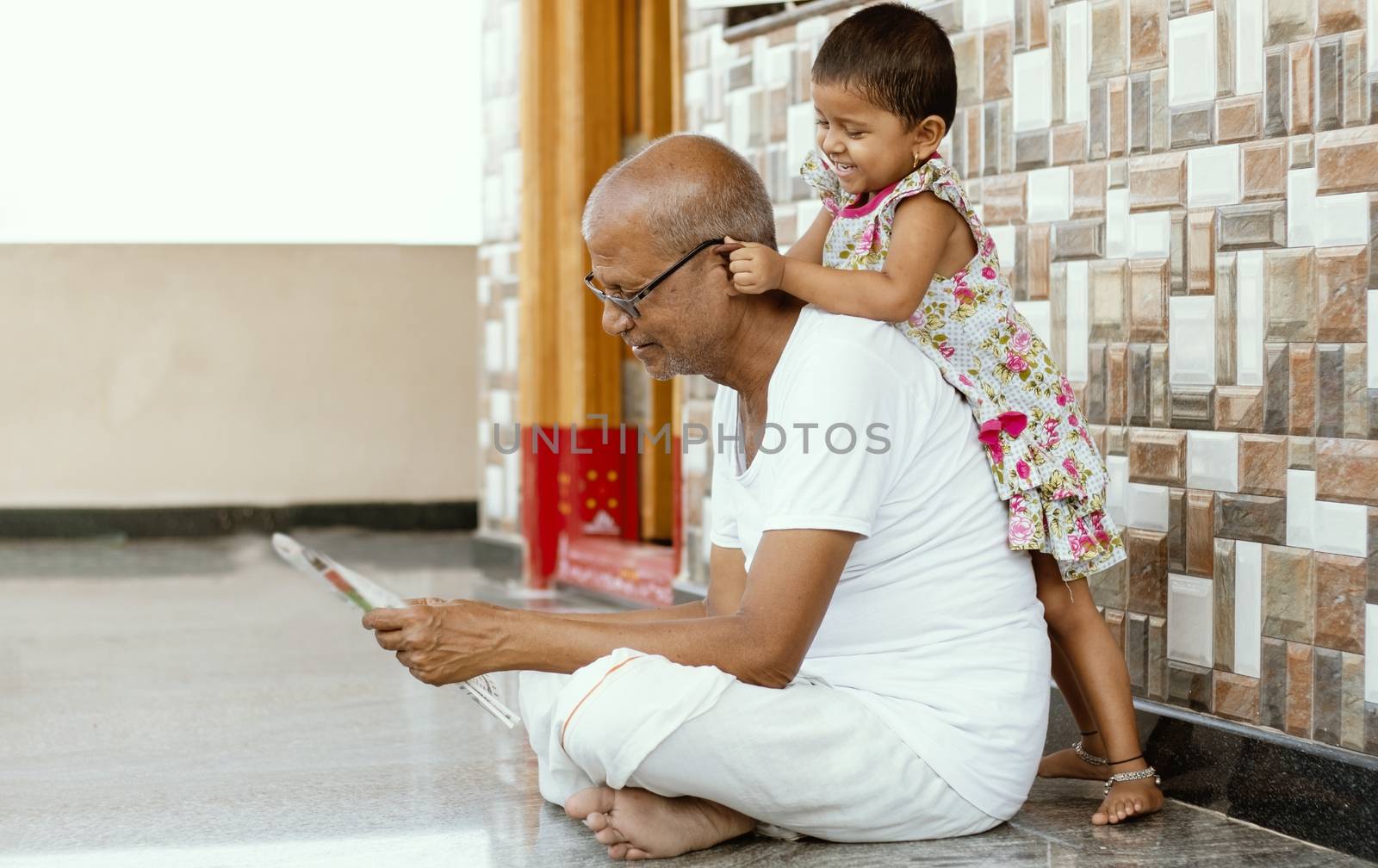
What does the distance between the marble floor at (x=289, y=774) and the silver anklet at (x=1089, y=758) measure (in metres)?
0.05

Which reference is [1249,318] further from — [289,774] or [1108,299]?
[289,774]

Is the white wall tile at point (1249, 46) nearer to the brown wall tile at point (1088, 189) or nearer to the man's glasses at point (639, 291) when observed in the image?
the brown wall tile at point (1088, 189)

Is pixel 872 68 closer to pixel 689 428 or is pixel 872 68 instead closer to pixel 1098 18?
pixel 1098 18

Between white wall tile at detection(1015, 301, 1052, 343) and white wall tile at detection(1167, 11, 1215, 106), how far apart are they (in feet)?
1.35

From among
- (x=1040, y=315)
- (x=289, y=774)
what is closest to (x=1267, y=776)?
(x=1040, y=315)

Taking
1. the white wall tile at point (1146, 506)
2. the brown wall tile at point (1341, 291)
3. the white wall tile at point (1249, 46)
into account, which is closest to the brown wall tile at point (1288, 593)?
the white wall tile at point (1146, 506)

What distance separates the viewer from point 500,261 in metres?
4.98

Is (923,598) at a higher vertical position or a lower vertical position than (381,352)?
lower

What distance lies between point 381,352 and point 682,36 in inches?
116

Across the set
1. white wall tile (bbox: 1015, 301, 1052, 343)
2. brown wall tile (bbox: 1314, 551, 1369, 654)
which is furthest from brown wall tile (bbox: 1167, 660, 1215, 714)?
white wall tile (bbox: 1015, 301, 1052, 343)

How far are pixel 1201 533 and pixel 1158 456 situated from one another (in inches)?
5.5

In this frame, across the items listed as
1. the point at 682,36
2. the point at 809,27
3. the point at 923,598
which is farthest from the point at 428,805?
the point at 682,36

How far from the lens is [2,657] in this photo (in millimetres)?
3570

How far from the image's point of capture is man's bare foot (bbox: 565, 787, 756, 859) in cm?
193
